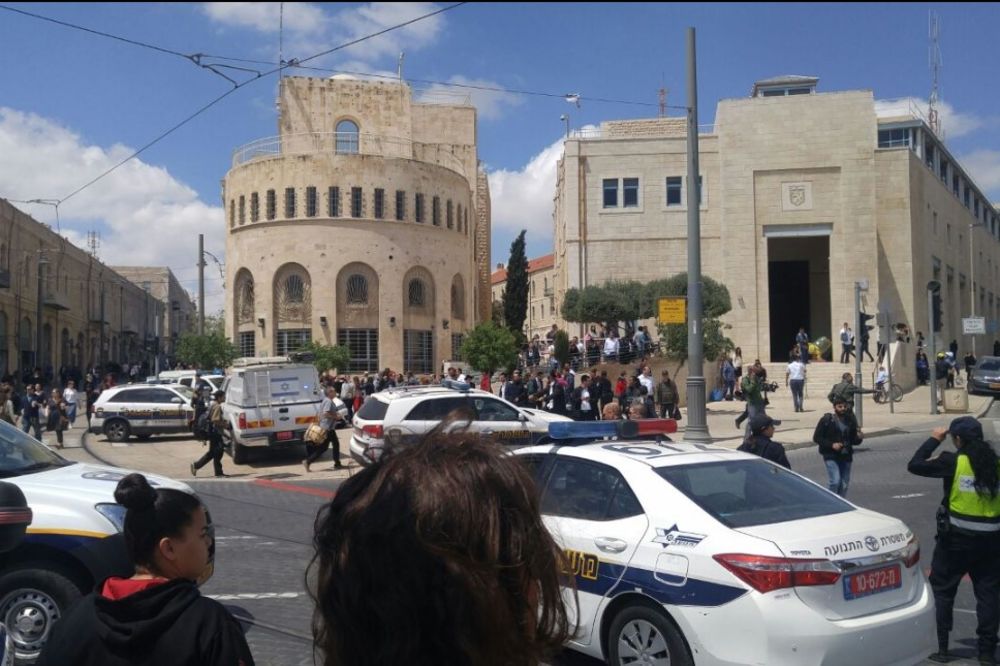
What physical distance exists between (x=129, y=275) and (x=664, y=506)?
115 m

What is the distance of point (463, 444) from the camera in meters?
1.78

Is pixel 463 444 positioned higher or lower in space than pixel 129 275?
lower

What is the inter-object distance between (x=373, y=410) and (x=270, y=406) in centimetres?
402

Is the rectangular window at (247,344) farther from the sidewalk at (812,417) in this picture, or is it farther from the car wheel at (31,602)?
the car wheel at (31,602)

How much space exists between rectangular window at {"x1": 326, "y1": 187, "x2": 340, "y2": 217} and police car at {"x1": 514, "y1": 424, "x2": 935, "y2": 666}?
149 feet

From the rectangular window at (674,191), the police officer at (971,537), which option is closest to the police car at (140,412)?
the police officer at (971,537)

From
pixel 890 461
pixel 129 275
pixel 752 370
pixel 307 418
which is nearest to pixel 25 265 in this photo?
pixel 307 418

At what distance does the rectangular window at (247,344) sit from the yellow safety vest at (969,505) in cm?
4833

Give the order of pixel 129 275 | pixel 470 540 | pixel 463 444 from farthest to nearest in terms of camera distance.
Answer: pixel 129 275
pixel 463 444
pixel 470 540

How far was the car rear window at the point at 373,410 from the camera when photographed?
18.2m

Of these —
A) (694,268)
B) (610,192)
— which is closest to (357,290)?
→ (610,192)

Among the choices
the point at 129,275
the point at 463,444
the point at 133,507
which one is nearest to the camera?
the point at 463,444

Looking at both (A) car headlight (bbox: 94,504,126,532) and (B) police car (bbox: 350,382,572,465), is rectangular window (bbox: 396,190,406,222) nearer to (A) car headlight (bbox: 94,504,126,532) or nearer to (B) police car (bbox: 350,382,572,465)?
(B) police car (bbox: 350,382,572,465)

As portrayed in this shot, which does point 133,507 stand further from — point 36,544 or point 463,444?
point 36,544
